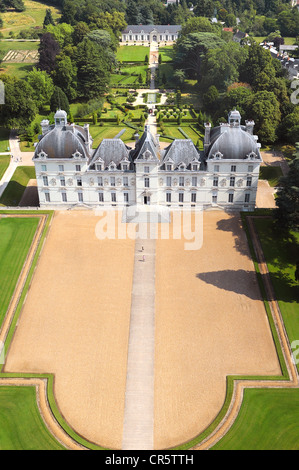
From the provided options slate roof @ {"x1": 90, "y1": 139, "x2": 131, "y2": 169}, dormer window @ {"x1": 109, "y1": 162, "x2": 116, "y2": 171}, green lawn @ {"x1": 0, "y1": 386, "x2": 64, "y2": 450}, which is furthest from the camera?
slate roof @ {"x1": 90, "y1": 139, "x2": 131, "y2": 169}

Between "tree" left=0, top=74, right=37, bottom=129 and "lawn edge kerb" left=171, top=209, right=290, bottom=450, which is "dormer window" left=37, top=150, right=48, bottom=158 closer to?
"tree" left=0, top=74, right=37, bottom=129

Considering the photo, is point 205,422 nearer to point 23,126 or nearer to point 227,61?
point 23,126

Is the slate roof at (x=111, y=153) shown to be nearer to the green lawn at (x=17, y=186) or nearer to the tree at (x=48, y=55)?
the green lawn at (x=17, y=186)

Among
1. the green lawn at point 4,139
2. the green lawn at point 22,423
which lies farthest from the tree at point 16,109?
the green lawn at point 22,423

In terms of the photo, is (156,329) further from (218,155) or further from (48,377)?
(218,155)

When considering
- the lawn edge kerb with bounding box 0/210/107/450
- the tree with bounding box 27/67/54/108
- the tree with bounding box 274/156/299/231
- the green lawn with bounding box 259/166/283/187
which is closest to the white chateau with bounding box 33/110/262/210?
the tree with bounding box 274/156/299/231
